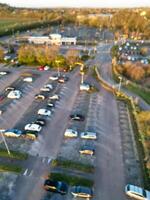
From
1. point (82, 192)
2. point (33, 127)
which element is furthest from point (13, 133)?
point (82, 192)

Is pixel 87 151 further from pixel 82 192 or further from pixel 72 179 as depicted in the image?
pixel 82 192

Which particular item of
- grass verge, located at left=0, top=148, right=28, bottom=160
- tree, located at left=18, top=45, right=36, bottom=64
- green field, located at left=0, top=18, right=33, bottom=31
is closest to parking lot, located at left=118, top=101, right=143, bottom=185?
grass verge, located at left=0, top=148, right=28, bottom=160

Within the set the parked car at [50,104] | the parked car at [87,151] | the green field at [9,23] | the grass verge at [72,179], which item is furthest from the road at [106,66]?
the green field at [9,23]

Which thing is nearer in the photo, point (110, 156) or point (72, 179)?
point (72, 179)

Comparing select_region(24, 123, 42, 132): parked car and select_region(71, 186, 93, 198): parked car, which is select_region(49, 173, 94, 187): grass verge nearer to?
select_region(71, 186, 93, 198): parked car

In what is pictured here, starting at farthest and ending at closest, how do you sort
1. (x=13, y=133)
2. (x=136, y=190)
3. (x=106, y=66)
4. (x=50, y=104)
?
(x=106, y=66) → (x=50, y=104) → (x=13, y=133) → (x=136, y=190)
